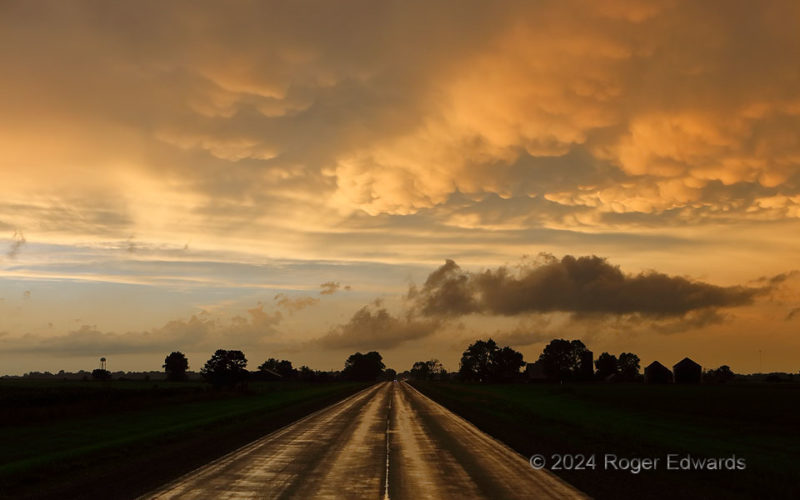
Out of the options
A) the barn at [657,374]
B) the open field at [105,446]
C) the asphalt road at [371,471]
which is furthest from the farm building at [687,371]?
the asphalt road at [371,471]

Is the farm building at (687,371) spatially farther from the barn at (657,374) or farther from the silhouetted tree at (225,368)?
the silhouetted tree at (225,368)

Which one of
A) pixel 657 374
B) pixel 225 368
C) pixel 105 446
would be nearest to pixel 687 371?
pixel 657 374

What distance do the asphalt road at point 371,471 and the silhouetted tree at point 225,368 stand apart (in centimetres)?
9533

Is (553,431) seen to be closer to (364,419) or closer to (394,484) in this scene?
(364,419)

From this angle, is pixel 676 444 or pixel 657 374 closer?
pixel 676 444

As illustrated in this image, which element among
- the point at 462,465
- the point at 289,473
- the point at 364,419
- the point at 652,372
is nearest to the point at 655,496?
the point at 462,465

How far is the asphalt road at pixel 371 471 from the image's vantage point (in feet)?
47.6

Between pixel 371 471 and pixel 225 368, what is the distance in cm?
10872

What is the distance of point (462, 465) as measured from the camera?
1892 cm

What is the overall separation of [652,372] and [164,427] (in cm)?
15124
